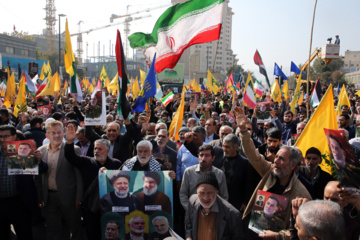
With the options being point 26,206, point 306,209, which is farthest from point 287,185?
point 26,206

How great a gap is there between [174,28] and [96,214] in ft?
16.1

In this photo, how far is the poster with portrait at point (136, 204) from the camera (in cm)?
359

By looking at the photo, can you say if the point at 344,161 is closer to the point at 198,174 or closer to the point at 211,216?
the point at 211,216

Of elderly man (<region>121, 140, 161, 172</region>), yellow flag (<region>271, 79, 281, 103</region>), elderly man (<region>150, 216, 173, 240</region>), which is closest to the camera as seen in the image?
elderly man (<region>150, 216, 173, 240</region>)

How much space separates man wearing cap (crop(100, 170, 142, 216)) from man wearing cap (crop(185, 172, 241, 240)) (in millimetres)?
733

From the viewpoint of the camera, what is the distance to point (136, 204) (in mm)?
3648

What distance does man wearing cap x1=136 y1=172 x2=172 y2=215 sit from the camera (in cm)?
364

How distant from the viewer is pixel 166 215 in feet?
12.0

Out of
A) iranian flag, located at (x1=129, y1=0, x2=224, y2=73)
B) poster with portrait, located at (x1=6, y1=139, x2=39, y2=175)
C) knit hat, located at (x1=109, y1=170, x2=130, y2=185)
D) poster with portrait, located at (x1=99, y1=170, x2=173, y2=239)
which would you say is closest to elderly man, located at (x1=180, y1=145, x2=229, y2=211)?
poster with portrait, located at (x1=99, y1=170, x2=173, y2=239)

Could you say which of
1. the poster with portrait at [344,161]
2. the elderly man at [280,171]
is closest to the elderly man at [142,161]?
the elderly man at [280,171]

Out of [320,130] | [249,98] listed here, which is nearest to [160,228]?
[320,130]

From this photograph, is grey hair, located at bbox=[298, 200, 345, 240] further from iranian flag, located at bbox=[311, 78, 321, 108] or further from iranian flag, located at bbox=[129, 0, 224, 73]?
iranian flag, located at bbox=[311, 78, 321, 108]

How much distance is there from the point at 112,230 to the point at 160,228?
0.54 m

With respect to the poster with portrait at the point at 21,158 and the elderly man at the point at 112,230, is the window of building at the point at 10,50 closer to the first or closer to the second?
the poster with portrait at the point at 21,158
